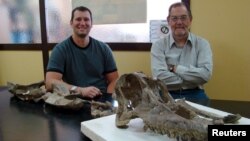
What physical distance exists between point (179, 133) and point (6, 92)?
1.42 m

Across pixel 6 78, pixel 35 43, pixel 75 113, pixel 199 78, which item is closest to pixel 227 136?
pixel 75 113

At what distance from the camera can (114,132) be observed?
0.98 metres

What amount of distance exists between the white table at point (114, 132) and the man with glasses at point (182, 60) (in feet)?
3.49

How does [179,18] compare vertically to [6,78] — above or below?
above

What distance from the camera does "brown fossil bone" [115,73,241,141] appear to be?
0.78 meters

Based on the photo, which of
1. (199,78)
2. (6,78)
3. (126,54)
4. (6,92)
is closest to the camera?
(6,92)

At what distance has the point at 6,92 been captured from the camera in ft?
6.17

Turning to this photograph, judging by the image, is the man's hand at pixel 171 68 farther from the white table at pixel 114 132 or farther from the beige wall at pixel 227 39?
the white table at pixel 114 132

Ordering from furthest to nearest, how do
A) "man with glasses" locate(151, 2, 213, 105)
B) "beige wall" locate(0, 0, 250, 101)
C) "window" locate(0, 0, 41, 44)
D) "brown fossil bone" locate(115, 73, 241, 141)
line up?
"window" locate(0, 0, 41, 44) < "beige wall" locate(0, 0, 250, 101) < "man with glasses" locate(151, 2, 213, 105) < "brown fossil bone" locate(115, 73, 241, 141)

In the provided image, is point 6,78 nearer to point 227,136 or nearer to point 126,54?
point 126,54

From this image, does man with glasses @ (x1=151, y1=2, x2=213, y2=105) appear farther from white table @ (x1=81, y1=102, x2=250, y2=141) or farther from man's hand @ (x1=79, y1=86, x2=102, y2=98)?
white table @ (x1=81, y1=102, x2=250, y2=141)

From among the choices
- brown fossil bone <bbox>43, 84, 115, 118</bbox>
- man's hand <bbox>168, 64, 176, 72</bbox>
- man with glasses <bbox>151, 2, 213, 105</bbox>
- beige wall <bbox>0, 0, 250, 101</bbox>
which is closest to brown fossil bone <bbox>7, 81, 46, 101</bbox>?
brown fossil bone <bbox>43, 84, 115, 118</bbox>

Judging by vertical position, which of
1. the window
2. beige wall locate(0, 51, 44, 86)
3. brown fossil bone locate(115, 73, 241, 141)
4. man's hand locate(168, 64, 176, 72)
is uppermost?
the window

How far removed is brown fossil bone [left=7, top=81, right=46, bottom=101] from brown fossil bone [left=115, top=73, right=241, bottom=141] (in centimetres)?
72
